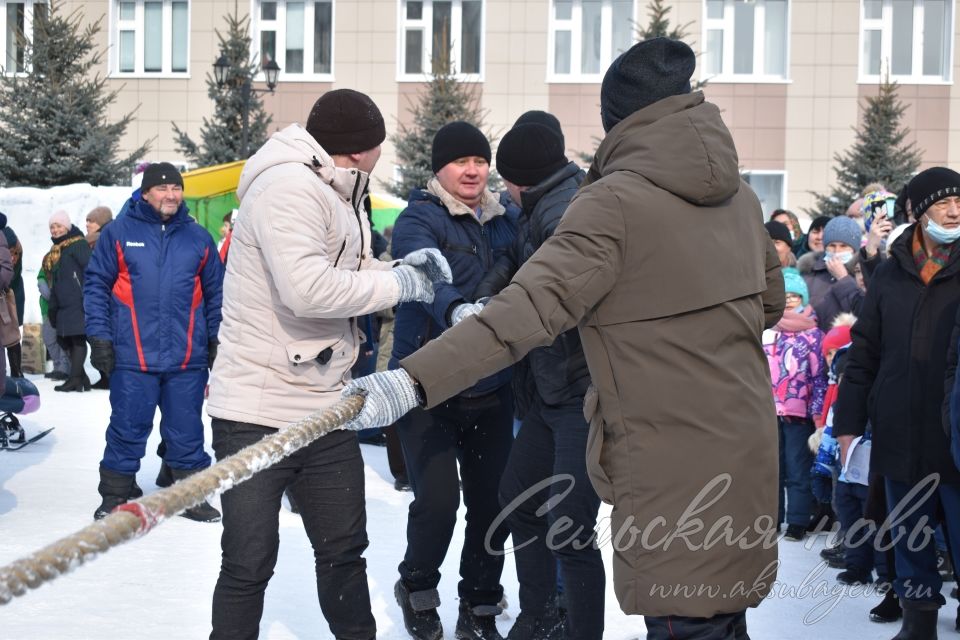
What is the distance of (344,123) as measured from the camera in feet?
13.1

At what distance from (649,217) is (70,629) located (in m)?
3.22

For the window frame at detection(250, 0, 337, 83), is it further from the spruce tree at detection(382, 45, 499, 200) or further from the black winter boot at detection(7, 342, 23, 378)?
the black winter boot at detection(7, 342, 23, 378)

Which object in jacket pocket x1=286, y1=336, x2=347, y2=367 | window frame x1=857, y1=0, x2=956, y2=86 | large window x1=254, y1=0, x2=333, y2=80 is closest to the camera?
jacket pocket x1=286, y1=336, x2=347, y2=367

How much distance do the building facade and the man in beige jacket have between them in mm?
20283

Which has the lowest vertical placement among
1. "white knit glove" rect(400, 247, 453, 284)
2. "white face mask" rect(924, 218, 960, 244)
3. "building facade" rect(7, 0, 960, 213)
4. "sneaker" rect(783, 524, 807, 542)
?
"sneaker" rect(783, 524, 807, 542)

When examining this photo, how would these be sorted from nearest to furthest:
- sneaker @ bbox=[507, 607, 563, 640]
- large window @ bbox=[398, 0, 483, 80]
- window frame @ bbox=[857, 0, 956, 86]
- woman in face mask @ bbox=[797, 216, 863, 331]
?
sneaker @ bbox=[507, 607, 563, 640] → woman in face mask @ bbox=[797, 216, 863, 331] → window frame @ bbox=[857, 0, 956, 86] → large window @ bbox=[398, 0, 483, 80]

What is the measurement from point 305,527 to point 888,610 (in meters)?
2.95

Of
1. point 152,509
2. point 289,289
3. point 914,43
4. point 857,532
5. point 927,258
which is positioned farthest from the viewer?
point 914,43

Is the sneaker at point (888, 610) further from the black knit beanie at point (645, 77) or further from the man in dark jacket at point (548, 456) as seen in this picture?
the black knit beanie at point (645, 77)

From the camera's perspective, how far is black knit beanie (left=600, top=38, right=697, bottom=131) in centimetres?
298

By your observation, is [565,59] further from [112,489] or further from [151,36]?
[112,489]

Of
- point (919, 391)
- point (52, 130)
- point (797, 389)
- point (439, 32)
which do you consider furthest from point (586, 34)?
point (919, 391)

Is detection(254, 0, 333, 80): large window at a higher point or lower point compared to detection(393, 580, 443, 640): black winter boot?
higher

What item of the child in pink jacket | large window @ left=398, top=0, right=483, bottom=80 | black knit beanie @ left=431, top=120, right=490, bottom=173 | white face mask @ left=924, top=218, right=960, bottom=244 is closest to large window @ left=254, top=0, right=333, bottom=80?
large window @ left=398, top=0, right=483, bottom=80
